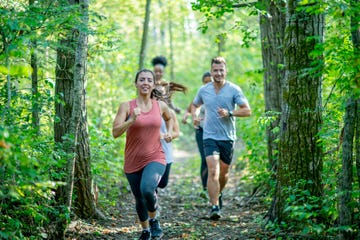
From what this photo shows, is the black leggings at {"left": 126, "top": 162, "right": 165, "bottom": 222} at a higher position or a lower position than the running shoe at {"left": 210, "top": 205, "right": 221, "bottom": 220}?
higher

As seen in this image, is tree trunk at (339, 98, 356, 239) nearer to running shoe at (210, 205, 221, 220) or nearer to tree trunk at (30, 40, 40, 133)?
tree trunk at (30, 40, 40, 133)

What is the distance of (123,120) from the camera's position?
647 cm

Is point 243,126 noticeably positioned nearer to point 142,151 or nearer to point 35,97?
point 142,151

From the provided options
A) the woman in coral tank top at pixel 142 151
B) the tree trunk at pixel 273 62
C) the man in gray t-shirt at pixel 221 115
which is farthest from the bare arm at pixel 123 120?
the tree trunk at pixel 273 62

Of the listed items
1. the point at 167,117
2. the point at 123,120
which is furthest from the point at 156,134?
the point at 167,117

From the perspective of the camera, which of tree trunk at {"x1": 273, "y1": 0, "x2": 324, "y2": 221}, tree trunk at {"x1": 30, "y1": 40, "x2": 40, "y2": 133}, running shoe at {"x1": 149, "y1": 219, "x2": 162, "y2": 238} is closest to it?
Result: tree trunk at {"x1": 30, "y1": 40, "x2": 40, "y2": 133}

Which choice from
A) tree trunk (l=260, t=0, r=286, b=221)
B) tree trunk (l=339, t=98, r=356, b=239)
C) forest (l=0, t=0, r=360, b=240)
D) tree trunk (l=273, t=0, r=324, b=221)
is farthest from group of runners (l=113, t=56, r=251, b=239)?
tree trunk (l=339, t=98, r=356, b=239)

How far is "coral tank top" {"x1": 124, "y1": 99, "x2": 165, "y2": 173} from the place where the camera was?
6.43 meters

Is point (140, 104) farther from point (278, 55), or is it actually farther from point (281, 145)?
point (278, 55)

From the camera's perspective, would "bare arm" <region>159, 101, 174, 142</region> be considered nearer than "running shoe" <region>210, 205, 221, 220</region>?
Yes

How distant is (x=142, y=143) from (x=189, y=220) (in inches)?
88.7

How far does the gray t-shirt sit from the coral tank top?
1959 millimetres

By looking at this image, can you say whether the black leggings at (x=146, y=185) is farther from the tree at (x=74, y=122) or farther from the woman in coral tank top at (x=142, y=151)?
the tree at (x=74, y=122)

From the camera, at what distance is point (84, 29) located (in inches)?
216
